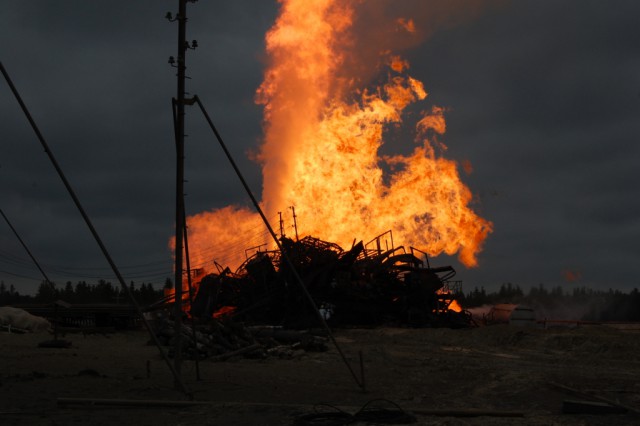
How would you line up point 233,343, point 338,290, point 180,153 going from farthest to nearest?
1. point 338,290
2. point 233,343
3. point 180,153

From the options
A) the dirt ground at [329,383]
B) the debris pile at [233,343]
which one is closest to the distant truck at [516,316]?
the dirt ground at [329,383]

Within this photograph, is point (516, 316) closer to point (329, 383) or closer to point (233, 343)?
point (233, 343)

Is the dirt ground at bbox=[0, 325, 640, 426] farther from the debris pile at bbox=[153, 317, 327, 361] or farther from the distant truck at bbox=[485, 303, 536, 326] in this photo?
the distant truck at bbox=[485, 303, 536, 326]

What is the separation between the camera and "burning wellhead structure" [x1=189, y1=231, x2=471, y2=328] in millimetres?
47469

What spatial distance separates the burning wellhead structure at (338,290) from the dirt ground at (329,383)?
15.1 m

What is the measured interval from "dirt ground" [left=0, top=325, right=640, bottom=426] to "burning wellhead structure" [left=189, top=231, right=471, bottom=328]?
15.1 metres

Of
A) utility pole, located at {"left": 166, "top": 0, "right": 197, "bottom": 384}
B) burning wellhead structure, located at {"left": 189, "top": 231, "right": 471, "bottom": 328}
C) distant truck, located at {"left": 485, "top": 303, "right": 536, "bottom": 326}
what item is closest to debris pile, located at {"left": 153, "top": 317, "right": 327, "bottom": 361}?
utility pole, located at {"left": 166, "top": 0, "right": 197, "bottom": 384}

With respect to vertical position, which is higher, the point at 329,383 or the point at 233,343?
the point at 233,343

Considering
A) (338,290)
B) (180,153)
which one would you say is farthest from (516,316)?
(180,153)

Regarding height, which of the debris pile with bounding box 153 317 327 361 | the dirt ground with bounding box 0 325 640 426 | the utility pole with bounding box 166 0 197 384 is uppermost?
the utility pole with bounding box 166 0 197 384

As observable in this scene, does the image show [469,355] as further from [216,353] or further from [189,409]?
[189,409]

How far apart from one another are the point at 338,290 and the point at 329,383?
29.2m

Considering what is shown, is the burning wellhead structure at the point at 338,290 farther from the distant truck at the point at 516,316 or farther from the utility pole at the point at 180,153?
the utility pole at the point at 180,153

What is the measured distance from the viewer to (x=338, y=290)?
157ft
